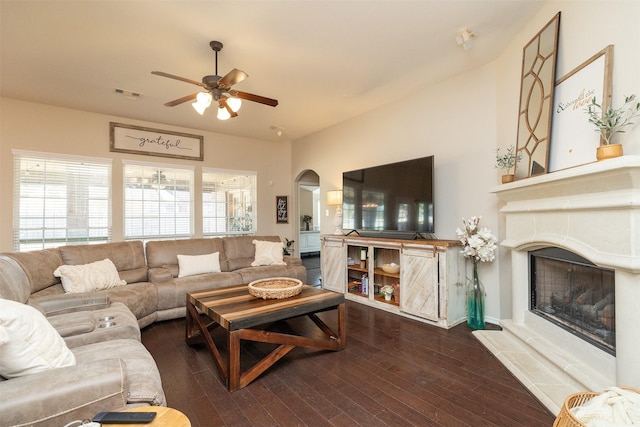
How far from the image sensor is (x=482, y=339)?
2.87 m

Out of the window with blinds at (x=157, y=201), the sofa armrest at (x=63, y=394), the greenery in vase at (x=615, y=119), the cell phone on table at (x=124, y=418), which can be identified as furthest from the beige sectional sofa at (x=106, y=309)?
the greenery in vase at (x=615, y=119)

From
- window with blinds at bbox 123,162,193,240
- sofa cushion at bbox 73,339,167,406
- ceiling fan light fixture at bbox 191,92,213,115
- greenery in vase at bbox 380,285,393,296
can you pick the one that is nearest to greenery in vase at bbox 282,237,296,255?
window with blinds at bbox 123,162,193,240

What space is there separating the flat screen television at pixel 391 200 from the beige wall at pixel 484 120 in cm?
37

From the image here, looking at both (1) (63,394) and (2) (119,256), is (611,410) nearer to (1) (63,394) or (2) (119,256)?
(1) (63,394)

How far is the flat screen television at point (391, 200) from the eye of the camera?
3.62 meters

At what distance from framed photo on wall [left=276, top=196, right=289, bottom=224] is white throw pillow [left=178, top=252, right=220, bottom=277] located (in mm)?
2456

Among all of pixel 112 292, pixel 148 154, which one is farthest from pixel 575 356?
pixel 148 154

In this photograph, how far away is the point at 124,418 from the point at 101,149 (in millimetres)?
5098

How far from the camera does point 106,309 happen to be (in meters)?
2.53

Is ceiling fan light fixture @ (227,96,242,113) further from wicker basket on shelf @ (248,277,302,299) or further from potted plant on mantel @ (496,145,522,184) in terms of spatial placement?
potted plant on mantel @ (496,145,522,184)

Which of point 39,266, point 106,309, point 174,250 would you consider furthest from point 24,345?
point 174,250

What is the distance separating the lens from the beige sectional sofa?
3.74 ft

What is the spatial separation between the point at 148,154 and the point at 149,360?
4499 mm

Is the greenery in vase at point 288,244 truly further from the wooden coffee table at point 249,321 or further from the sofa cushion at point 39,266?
the sofa cushion at point 39,266
